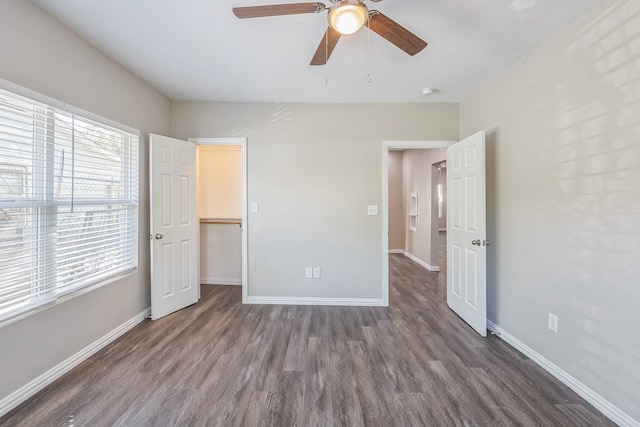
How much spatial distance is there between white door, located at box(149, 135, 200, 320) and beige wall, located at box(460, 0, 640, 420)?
3.38 meters

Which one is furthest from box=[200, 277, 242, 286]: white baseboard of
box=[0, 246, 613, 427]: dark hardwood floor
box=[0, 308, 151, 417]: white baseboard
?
box=[0, 308, 151, 417]: white baseboard

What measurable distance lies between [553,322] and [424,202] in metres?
3.56

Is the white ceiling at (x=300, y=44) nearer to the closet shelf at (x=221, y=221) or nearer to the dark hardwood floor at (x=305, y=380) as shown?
the closet shelf at (x=221, y=221)

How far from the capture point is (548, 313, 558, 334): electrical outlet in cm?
196

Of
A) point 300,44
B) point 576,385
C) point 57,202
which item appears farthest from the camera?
point 300,44

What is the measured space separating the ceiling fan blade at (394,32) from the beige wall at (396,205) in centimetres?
513

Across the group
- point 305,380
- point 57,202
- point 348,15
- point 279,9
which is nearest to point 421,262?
point 305,380

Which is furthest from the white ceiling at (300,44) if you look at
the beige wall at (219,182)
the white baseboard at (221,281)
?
the white baseboard at (221,281)

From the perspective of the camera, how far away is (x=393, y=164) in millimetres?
6664

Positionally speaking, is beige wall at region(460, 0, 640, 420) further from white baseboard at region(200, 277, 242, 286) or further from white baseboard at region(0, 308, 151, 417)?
white baseboard at region(0, 308, 151, 417)

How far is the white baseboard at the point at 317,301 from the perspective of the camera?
128 inches

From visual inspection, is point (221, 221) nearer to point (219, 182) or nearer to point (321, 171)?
point (219, 182)

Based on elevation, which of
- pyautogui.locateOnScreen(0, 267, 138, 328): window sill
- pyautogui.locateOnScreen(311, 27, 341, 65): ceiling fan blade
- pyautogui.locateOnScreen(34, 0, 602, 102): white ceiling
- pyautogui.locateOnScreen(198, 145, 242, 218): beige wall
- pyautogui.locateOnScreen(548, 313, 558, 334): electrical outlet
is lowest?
pyautogui.locateOnScreen(548, 313, 558, 334): electrical outlet

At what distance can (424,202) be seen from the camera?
17.6 ft
